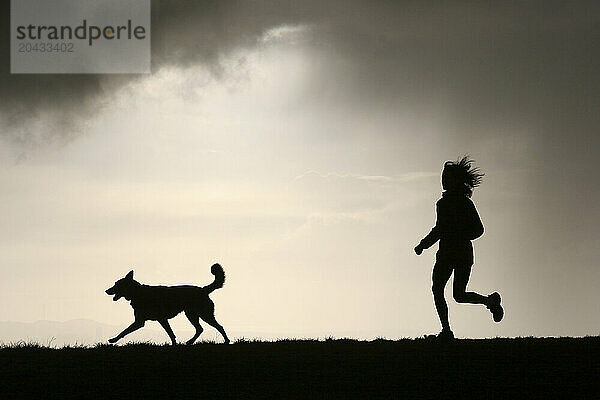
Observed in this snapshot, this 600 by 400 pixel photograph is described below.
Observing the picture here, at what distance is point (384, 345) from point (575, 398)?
3.90 meters

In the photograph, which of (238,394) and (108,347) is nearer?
(238,394)

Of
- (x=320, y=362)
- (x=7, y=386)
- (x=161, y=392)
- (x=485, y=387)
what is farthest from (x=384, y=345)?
(x=7, y=386)

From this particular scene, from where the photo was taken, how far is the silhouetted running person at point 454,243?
13562 millimetres

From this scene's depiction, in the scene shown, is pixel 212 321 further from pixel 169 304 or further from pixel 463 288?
pixel 463 288

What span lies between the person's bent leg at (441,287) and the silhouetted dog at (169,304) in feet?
15.2

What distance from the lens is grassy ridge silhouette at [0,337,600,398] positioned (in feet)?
33.0

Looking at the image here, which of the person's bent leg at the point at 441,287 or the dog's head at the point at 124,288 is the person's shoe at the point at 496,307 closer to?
the person's bent leg at the point at 441,287

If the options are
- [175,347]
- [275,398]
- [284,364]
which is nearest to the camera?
[275,398]

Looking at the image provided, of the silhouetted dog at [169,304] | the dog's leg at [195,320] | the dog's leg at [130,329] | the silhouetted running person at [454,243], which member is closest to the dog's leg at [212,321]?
the silhouetted dog at [169,304]

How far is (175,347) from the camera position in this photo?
13.2 m

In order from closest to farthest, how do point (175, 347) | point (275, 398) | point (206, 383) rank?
point (275, 398), point (206, 383), point (175, 347)

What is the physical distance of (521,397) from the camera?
978 centimetres

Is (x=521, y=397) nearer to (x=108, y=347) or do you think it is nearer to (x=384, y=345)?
(x=384, y=345)

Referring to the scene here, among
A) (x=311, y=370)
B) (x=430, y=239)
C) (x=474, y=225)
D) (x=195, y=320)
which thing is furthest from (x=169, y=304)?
(x=474, y=225)
